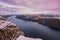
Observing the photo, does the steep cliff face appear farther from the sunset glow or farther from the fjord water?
the sunset glow

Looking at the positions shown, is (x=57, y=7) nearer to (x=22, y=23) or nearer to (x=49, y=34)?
(x=49, y=34)

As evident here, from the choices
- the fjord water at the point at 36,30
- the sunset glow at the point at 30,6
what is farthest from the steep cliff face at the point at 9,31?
the sunset glow at the point at 30,6

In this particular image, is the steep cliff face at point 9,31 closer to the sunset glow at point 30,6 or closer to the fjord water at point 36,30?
the fjord water at point 36,30

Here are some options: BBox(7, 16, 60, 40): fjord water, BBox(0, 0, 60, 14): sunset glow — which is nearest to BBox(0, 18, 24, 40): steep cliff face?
BBox(7, 16, 60, 40): fjord water

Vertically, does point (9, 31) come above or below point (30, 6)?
below

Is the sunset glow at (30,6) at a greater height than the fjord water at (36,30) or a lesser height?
greater

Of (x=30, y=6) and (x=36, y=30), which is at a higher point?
(x=30, y=6)

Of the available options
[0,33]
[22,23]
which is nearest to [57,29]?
[22,23]
